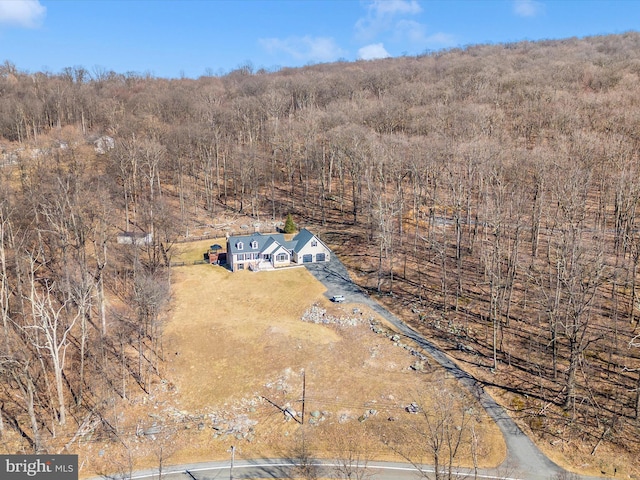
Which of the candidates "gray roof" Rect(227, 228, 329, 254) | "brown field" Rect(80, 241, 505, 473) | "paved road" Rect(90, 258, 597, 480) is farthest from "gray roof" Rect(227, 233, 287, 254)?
"paved road" Rect(90, 258, 597, 480)

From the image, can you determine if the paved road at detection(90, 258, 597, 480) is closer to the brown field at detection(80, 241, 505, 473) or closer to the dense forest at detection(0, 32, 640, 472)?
the brown field at detection(80, 241, 505, 473)

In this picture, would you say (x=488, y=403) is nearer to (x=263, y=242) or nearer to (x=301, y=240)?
(x=301, y=240)

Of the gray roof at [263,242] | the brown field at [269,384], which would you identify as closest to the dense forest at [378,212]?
the brown field at [269,384]

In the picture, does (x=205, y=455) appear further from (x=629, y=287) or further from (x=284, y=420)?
(x=629, y=287)

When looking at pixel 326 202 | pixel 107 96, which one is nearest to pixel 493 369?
pixel 326 202

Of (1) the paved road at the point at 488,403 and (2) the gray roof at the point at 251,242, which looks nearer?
(1) the paved road at the point at 488,403

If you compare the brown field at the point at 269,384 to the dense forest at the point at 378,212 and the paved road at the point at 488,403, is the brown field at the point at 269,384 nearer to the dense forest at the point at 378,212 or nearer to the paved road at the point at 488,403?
the paved road at the point at 488,403

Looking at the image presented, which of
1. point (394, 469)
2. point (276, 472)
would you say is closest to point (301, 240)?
point (276, 472)
